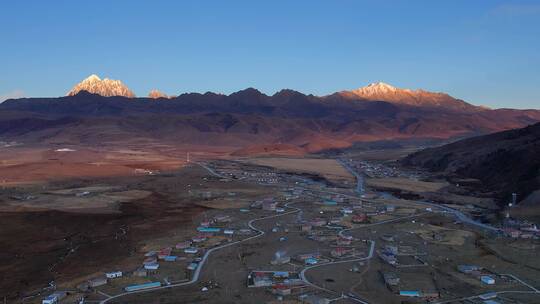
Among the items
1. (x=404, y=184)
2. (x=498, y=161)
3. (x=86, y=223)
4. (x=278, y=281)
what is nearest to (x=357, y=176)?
(x=404, y=184)

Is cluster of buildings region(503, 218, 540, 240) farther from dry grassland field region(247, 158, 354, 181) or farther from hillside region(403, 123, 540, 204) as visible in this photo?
dry grassland field region(247, 158, 354, 181)

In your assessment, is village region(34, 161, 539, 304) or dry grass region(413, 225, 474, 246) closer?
village region(34, 161, 539, 304)

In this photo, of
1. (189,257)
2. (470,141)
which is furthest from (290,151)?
(189,257)

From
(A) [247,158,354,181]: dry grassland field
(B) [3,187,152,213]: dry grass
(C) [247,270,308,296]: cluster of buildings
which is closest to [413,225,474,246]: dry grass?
(C) [247,270,308,296]: cluster of buildings

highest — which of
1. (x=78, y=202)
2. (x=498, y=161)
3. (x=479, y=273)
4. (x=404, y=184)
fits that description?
(x=498, y=161)

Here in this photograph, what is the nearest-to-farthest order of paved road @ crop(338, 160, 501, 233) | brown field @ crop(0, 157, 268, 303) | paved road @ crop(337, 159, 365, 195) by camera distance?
1. brown field @ crop(0, 157, 268, 303)
2. paved road @ crop(338, 160, 501, 233)
3. paved road @ crop(337, 159, 365, 195)

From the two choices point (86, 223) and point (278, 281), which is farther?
point (86, 223)

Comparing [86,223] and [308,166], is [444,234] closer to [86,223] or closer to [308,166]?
[86,223]

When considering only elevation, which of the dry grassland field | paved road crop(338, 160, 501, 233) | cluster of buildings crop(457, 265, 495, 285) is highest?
the dry grassland field

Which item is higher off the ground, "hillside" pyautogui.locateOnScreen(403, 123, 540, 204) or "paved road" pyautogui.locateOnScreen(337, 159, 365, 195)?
"hillside" pyautogui.locateOnScreen(403, 123, 540, 204)
